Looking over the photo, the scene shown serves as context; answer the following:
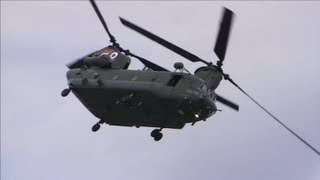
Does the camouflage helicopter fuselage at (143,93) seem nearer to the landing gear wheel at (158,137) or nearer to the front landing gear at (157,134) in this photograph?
the front landing gear at (157,134)

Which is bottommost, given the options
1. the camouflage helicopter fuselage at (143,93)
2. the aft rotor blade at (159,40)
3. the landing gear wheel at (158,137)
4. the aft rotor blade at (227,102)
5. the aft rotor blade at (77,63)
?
the landing gear wheel at (158,137)

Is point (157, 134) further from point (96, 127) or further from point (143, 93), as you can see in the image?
point (96, 127)

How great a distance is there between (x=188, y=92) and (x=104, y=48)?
432 inches

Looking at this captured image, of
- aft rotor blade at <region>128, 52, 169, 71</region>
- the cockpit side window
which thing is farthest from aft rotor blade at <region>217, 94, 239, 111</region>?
the cockpit side window

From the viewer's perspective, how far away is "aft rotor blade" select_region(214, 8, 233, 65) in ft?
131

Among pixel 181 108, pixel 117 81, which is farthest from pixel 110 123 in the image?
pixel 181 108

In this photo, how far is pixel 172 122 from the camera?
39.2 meters

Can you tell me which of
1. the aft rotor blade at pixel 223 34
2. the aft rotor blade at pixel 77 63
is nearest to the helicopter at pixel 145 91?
the aft rotor blade at pixel 223 34

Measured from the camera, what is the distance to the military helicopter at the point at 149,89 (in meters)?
37.9

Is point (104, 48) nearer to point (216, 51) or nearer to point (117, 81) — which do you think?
point (117, 81)

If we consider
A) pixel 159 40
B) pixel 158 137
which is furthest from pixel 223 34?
pixel 158 137

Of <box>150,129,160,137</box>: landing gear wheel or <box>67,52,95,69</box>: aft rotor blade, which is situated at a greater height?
<box>67,52,95,69</box>: aft rotor blade

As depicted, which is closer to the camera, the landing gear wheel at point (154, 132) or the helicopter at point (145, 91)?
the helicopter at point (145, 91)

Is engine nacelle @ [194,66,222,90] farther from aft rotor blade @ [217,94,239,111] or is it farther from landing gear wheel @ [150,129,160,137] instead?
landing gear wheel @ [150,129,160,137]
